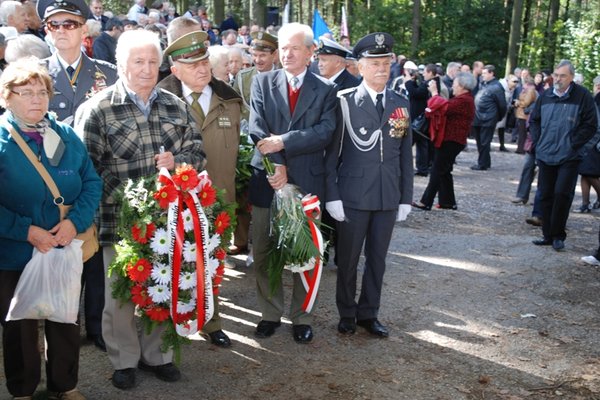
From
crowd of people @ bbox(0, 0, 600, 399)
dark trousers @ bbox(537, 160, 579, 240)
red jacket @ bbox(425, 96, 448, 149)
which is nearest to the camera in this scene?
crowd of people @ bbox(0, 0, 600, 399)

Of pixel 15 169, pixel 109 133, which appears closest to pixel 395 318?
pixel 109 133

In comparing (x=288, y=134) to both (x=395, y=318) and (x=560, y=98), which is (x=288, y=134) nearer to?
(x=395, y=318)

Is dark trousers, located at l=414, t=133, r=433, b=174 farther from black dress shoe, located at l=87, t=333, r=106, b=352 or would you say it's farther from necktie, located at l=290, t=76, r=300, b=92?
black dress shoe, located at l=87, t=333, r=106, b=352

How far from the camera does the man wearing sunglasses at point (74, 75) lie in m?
4.96

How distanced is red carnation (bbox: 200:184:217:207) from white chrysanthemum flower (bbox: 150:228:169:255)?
33 cm

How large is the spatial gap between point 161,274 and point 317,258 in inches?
54.9

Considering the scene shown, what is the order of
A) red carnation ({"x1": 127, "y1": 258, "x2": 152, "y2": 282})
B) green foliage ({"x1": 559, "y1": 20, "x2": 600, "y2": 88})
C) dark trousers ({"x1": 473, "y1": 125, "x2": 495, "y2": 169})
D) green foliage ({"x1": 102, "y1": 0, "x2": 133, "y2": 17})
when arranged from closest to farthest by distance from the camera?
red carnation ({"x1": 127, "y1": 258, "x2": 152, "y2": 282})
dark trousers ({"x1": 473, "y1": 125, "x2": 495, "y2": 169})
green foliage ({"x1": 559, "y1": 20, "x2": 600, "y2": 88})
green foliage ({"x1": 102, "y1": 0, "x2": 133, "y2": 17})

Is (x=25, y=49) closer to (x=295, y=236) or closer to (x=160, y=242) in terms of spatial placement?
(x=160, y=242)

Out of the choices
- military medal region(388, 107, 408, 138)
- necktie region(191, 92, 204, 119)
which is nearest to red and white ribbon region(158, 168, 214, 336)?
necktie region(191, 92, 204, 119)

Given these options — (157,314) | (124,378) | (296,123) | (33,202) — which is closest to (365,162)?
(296,123)

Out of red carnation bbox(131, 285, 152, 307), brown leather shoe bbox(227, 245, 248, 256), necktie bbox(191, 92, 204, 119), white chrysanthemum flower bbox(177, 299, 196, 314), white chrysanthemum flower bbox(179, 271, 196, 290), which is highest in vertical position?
necktie bbox(191, 92, 204, 119)

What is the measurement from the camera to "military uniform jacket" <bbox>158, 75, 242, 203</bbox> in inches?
215

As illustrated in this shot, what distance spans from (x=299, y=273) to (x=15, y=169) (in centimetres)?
243

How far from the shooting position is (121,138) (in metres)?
4.45
